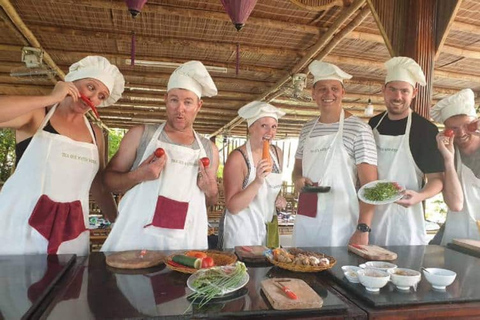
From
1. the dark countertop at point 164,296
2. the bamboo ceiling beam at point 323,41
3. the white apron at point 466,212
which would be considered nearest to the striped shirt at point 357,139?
the white apron at point 466,212

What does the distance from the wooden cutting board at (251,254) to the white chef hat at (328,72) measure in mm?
1402

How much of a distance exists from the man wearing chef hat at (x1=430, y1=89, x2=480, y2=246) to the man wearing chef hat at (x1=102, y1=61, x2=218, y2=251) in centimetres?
192

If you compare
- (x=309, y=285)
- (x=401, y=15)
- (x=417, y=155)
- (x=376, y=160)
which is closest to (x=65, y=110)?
(x=309, y=285)

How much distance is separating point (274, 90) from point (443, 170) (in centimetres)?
437

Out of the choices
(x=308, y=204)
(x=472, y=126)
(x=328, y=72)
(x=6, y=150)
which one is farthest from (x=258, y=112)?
(x=6, y=150)

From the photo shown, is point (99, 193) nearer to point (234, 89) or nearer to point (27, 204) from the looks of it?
point (27, 204)

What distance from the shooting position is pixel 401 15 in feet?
10.7

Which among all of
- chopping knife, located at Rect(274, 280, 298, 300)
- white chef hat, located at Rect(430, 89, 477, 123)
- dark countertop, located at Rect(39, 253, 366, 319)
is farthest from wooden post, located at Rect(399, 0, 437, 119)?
chopping knife, located at Rect(274, 280, 298, 300)

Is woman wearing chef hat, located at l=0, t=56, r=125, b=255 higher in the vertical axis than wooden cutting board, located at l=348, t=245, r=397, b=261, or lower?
higher

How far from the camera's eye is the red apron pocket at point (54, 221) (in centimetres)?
199

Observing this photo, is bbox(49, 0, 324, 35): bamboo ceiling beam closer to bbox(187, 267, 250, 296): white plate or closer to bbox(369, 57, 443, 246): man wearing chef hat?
bbox(369, 57, 443, 246): man wearing chef hat

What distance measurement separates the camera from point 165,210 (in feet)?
7.34

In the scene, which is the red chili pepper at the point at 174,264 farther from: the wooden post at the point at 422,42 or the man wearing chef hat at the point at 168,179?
the wooden post at the point at 422,42

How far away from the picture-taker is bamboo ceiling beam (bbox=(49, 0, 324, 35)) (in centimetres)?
366
